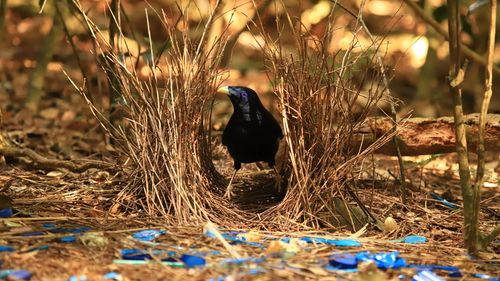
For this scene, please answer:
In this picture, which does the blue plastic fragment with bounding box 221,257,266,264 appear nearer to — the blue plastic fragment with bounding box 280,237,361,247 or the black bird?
the blue plastic fragment with bounding box 280,237,361,247

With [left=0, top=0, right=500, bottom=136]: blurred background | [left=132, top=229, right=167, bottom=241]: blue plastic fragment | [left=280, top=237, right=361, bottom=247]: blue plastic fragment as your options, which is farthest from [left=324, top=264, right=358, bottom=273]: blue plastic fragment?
[left=0, top=0, right=500, bottom=136]: blurred background

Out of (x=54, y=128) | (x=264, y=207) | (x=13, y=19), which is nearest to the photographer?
(x=264, y=207)

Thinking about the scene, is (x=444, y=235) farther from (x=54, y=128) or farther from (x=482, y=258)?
(x=54, y=128)

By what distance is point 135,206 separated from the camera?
322cm

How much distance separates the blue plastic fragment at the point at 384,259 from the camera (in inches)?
98.8

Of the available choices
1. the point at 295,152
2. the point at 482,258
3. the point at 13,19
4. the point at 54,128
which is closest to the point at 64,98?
the point at 54,128

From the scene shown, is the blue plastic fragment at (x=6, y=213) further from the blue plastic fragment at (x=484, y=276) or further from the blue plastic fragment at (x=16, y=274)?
the blue plastic fragment at (x=484, y=276)

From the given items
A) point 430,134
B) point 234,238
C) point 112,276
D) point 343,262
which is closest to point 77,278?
point 112,276

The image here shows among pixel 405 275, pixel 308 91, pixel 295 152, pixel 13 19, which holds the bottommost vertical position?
pixel 405 275

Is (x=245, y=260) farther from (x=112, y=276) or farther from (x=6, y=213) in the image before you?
(x=6, y=213)

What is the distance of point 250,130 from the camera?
3572 millimetres

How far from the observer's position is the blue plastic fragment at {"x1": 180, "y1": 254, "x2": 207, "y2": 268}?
7.72ft

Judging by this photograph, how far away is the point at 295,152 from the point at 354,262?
34.0 inches

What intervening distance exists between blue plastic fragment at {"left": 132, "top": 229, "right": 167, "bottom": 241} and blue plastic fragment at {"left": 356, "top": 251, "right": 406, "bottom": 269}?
78 cm
